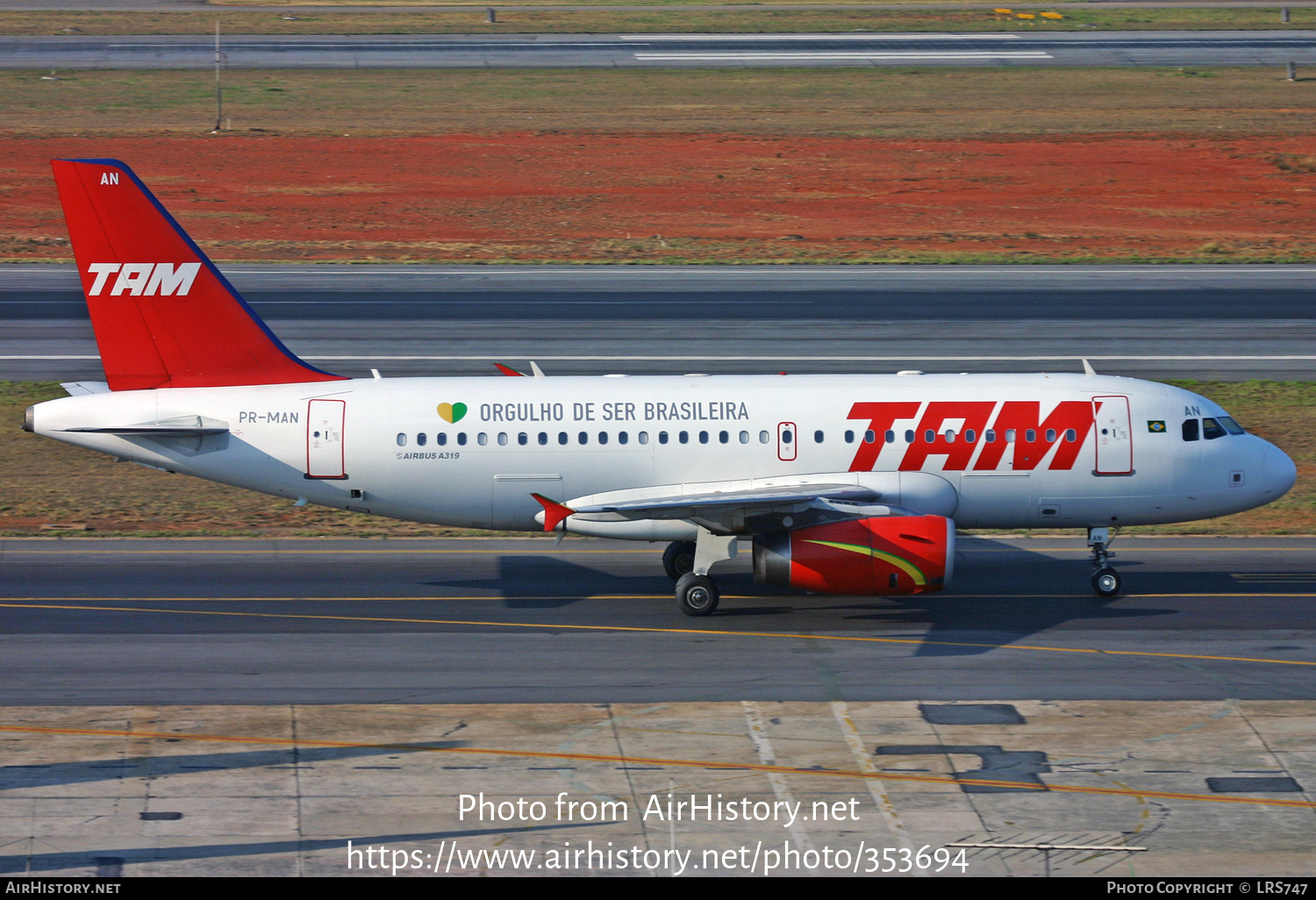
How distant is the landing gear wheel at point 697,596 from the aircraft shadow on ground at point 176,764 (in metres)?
7.02

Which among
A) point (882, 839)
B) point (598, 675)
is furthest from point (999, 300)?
point (882, 839)

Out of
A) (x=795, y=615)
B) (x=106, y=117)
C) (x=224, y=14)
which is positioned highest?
(x=224, y=14)

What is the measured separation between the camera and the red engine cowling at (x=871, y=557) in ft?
83.2

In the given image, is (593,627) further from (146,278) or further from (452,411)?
(146,278)

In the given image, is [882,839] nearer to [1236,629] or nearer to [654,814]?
[654,814]

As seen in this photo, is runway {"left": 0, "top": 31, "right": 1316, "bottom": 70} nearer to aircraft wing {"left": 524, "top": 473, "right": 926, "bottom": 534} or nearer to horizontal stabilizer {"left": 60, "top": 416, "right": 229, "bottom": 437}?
aircraft wing {"left": 524, "top": 473, "right": 926, "bottom": 534}

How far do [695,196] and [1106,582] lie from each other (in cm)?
4962

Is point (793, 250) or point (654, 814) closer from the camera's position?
point (654, 814)

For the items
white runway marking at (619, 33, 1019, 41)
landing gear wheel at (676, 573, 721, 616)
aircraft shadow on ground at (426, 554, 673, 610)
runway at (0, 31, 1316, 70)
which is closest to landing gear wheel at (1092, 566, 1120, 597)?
landing gear wheel at (676, 573, 721, 616)

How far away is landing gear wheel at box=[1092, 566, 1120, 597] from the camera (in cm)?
2814

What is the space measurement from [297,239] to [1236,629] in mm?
51142

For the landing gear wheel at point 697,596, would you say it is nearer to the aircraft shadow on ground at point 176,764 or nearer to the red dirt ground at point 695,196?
the aircraft shadow on ground at point 176,764

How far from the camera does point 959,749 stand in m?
20.6

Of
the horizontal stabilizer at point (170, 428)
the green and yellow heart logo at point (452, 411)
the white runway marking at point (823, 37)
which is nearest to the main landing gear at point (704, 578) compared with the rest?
the green and yellow heart logo at point (452, 411)
